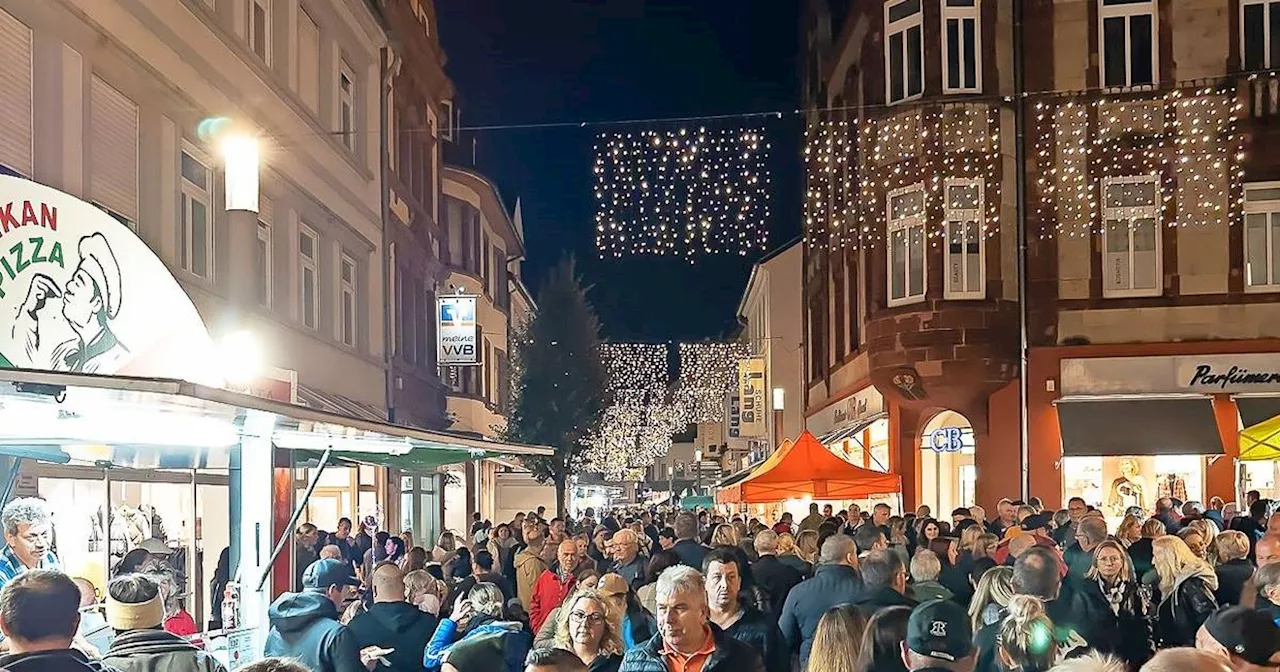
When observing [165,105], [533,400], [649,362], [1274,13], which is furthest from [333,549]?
[649,362]

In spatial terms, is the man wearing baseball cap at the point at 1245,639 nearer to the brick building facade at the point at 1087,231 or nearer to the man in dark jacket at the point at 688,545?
the man in dark jacket at the point at 688,545

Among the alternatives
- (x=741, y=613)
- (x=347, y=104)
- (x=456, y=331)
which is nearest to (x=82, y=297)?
(x=741, y=613)

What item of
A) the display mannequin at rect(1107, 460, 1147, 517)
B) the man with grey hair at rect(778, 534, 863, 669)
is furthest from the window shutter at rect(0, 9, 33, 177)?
the display mannequin at rect(1107, 460, 1147, 517)

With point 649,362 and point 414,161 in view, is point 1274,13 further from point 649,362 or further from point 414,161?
point 649,362

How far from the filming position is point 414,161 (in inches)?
1298

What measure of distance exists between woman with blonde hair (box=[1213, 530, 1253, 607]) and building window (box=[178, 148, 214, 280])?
40.9 ft

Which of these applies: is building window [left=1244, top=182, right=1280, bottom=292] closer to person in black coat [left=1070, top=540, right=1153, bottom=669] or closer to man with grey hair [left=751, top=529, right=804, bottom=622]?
man with grey hair [left=751, top=529, right=804, bottom=622]

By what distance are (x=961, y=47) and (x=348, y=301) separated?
12202mm

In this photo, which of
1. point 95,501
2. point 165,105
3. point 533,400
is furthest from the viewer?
point 533,400

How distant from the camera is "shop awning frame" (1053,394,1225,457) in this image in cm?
2455

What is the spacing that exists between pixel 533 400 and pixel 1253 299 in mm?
29070

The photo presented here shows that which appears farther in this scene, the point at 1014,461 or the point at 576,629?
the point at 1014,461

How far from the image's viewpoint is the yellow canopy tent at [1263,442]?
2056 cm

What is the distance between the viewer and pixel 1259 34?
25.2 m
